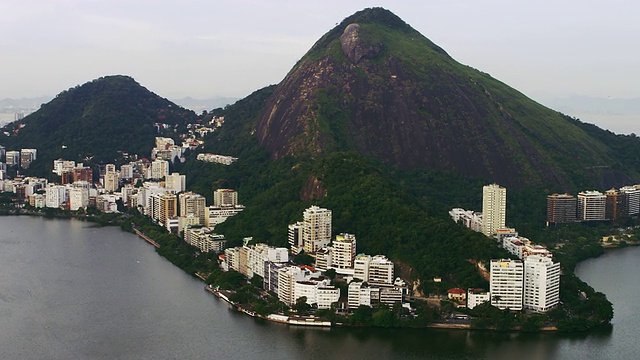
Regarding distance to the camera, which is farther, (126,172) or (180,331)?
(126,172)

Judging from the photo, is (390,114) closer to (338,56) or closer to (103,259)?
(338,56)

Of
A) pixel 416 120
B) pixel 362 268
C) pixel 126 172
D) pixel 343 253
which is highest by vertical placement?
pixel 416 120

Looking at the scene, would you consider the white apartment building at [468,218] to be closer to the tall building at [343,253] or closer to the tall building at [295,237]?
the tall building at [295,237]

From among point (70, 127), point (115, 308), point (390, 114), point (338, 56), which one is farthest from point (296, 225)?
point (70, 127)

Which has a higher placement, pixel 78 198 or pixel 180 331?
pixel 78 198

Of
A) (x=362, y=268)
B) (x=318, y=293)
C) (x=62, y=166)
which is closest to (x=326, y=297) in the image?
(x=318, y=293)

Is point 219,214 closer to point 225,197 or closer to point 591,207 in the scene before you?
point 225,197

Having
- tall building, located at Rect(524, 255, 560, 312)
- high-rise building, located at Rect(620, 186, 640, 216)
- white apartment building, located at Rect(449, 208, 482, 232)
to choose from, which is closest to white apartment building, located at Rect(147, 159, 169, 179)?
white apartment building, located at Rect(449, 208, 482, 232)
